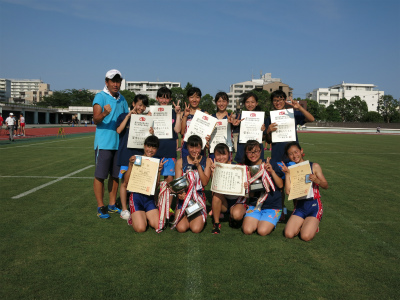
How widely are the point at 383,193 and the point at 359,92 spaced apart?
119050 mm

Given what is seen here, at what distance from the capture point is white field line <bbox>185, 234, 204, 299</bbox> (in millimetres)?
2650

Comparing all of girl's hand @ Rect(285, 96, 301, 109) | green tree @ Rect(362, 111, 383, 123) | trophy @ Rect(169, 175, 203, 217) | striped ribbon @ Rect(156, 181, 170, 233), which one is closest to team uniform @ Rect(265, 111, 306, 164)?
girl's hand @ Rect(285, 96, 301, 109)

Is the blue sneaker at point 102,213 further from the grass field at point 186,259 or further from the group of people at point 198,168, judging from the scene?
the grass field at point 186,259

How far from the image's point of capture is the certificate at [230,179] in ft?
13.5

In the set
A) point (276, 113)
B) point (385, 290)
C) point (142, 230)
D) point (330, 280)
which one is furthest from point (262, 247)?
point (276, 113)

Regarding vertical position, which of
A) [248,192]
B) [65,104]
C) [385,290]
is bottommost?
[385,290]

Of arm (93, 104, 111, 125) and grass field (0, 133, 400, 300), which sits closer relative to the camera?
grass field (0, 133, 400, 300)

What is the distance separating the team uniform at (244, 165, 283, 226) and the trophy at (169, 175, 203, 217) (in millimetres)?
729

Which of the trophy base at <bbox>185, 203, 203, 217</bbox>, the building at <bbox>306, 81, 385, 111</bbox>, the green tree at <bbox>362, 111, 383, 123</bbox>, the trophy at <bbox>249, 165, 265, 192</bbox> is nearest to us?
the trophy base at <bbox>185, 203, 203, 217</bbox>

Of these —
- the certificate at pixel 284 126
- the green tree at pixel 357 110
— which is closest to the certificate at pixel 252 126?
the certificate at pixel 284 126

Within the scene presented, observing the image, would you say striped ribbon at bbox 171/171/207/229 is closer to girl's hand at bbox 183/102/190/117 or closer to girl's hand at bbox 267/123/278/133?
girl's hand at bbox 183/102/190/117

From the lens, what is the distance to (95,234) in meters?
4.01

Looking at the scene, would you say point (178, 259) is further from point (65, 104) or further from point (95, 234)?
point (65, 104)

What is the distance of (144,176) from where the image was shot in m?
4.29
